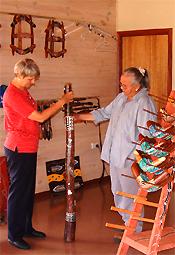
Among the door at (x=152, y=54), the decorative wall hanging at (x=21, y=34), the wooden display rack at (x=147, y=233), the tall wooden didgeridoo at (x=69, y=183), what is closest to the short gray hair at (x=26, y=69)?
the tall wooden didgeridoo at (x=69, y=183)

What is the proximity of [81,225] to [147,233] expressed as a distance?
1148 mm

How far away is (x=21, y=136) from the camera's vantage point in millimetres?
3678

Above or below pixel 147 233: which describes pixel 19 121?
above

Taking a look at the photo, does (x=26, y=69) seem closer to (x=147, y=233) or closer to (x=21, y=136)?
(x=21, y=136)

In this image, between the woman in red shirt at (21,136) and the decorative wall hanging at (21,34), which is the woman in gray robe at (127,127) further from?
the decorative wall hanging at (21,34)

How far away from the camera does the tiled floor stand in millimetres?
3770

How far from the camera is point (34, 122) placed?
3719 mm

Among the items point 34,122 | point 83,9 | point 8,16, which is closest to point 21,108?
point 34,122

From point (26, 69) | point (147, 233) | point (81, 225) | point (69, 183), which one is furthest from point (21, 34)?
point (147, 233)

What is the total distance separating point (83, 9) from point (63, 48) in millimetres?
724

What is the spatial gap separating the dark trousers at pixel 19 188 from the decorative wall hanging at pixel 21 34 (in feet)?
5.31

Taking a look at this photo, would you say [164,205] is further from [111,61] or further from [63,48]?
[111,61]

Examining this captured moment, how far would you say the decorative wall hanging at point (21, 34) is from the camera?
4910 millimetres

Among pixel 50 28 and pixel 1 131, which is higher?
pixel 50 28
